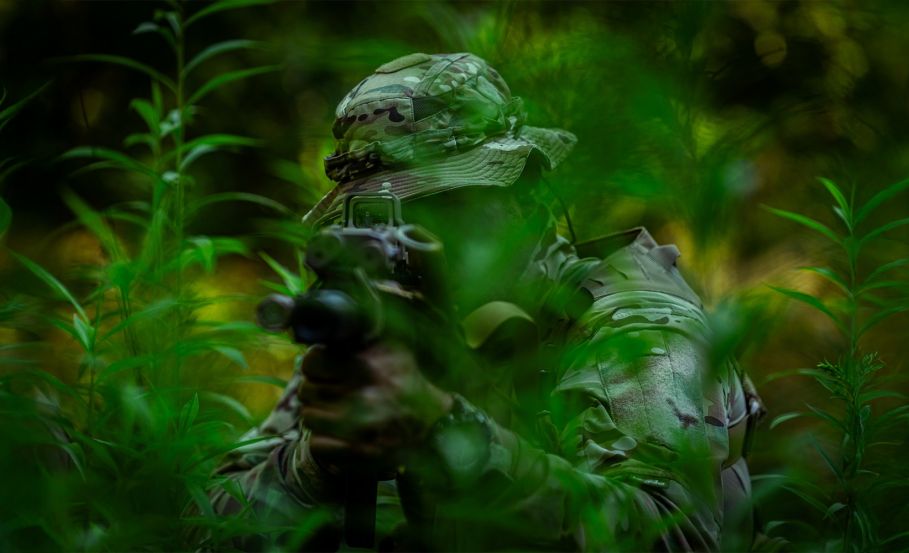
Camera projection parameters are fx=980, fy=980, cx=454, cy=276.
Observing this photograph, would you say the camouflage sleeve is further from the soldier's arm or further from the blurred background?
the soldier's arm

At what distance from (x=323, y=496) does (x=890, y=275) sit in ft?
4.30

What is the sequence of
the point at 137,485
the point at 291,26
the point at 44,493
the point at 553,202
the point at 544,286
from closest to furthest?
the point at 44,493, the point at 137,485, the point at 553,202, the point at 544,286, the point at 291,26

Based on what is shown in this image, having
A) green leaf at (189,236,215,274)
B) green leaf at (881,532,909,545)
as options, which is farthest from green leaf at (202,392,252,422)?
green leaf at (881,532,909,545)

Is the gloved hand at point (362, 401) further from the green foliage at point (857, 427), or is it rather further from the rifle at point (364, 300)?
the green foliage at point (857, 427)

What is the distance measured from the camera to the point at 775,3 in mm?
3131

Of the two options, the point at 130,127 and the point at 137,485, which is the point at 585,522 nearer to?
the point at 137,485

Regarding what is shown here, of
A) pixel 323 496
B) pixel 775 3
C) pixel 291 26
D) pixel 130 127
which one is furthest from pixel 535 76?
pixel 130 127

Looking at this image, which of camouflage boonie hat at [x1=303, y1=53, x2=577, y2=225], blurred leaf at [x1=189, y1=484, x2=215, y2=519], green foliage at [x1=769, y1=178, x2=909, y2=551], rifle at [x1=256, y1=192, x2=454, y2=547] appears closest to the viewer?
rifle at [x1=256, y1=192, x2=454, y2=547]

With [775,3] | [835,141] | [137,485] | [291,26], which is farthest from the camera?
[291,26]

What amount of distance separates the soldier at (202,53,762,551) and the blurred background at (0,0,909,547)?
10 centimetres

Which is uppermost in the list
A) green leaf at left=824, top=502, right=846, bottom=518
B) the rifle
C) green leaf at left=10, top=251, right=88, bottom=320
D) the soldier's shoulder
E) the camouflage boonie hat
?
the rifle

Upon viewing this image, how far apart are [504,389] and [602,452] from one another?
0.23 m

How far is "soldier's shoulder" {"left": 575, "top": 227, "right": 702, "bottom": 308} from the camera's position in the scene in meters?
1.73

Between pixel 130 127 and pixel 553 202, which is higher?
pixel 553 202
